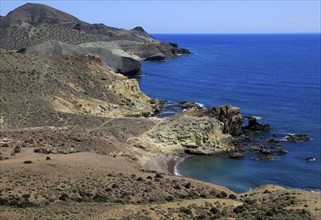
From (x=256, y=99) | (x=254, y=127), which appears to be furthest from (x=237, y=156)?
(x=256, y=99)

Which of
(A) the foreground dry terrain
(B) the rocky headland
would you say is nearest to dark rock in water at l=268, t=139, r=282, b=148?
(B) the rocky headland

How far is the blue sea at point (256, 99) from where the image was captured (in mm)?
62531

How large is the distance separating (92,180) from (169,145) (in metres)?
27.6

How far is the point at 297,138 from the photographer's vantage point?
7769 cm

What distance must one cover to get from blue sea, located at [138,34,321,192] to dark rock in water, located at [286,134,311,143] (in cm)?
123

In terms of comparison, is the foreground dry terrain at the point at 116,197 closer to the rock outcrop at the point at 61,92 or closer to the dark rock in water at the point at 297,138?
the rock outcrop at the point at 61,92

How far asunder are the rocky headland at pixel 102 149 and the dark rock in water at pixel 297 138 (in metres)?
0.54

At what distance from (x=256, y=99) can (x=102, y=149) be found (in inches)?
2251

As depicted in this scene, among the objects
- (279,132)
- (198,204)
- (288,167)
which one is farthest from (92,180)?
(279,132)

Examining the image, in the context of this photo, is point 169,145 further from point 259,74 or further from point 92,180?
point 259,74

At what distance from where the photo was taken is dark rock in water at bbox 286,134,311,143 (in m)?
76.9

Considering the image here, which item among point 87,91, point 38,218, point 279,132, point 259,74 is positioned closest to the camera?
point 38,218

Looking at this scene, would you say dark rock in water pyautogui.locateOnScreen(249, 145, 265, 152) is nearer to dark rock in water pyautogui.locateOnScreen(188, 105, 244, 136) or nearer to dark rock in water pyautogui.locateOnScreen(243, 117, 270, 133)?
dark rock in water pyautogui.locateOnScreen(188, 105, 244, 136)

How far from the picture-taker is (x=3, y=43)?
15375 cm
